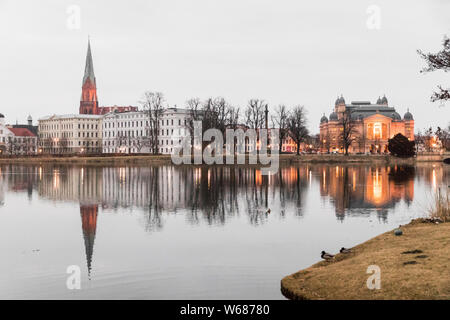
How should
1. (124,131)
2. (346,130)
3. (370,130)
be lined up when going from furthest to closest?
(370,130)
(124,131)
(346,130)

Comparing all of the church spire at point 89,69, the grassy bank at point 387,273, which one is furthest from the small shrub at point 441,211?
the church spire at point 89,69

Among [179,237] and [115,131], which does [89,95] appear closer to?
[115,131]

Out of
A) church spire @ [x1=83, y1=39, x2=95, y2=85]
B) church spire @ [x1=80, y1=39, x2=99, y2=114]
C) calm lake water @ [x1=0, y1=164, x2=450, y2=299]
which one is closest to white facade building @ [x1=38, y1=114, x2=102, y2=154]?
church spire @ [x1=80, y1=39, x2=99, y2=114]

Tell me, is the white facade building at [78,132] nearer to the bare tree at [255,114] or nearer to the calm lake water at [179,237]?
the bare tree at [255,114]

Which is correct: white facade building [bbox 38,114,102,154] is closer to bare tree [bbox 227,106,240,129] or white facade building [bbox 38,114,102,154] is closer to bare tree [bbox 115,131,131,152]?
bare tree [bbox 115,131,131,152]

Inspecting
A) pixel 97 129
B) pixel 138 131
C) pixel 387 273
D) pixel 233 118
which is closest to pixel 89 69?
pixel 97 129

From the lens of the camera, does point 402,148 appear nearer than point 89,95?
Yes

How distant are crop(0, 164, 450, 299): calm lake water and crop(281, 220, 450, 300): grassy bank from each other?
33.1 inches

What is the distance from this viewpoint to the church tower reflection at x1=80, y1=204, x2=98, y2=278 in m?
17.6

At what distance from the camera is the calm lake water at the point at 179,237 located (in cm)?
1388

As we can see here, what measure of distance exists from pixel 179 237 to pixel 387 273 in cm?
999

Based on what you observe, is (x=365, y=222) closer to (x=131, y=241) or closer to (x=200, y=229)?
(x=200, y=229)

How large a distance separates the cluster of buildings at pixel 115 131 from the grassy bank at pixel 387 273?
145 meters

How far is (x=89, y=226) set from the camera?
23750 mm
